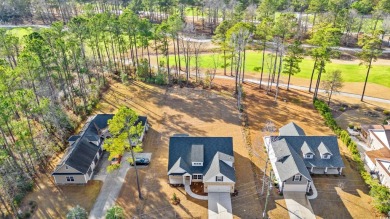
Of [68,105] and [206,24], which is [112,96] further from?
[206,24]

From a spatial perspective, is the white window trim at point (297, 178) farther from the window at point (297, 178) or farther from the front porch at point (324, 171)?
the front porch at point (324, 171)

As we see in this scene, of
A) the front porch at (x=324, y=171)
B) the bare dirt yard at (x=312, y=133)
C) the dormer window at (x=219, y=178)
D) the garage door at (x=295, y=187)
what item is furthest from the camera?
the front porch at (x=324, y=171)

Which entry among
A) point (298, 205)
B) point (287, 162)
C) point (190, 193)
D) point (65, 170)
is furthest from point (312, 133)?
point (65, 170)

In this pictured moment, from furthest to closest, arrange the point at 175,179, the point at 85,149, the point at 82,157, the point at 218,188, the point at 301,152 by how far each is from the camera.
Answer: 1. the point at 85,149
2. the point at 301,152
3. the point at 82,157
4. the point at 175,179
5. the point at 218,188

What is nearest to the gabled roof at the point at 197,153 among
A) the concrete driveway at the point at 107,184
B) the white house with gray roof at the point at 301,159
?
the concrete driveway at the point at 107,184

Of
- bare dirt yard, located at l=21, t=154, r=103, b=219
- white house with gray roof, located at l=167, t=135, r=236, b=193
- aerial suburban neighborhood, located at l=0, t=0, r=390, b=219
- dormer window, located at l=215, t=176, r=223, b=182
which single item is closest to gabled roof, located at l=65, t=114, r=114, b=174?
aerial suburban neighborhood, located at l=0, t=0, r=390, b=219

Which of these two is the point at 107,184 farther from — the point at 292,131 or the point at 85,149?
the point at 292,131
